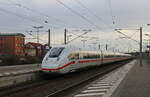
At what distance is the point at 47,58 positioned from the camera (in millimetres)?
23234

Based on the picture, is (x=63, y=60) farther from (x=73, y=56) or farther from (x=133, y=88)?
(x=133, y=88)

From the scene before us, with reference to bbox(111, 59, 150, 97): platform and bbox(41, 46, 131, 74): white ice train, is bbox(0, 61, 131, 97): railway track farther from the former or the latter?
bbox(111, 59, 150, 97): platform

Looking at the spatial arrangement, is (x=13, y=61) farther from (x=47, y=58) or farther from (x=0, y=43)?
(x=0, y=43)

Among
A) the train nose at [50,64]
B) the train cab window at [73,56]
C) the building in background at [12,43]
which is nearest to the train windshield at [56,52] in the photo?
the train nose at [50,64]

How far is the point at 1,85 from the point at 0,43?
339ft

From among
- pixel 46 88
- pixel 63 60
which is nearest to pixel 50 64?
pixel 63 60

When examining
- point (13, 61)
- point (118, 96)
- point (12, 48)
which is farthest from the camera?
point (12, 48)

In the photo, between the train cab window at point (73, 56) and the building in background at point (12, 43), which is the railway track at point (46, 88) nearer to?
the train cab window at point (73, 56)

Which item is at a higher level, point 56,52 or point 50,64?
point 56,52

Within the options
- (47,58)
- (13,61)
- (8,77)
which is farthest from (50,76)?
(13,61)

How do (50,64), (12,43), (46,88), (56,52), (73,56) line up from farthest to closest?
(12,43), (73,56), (56,52), (50,64), (46,88)

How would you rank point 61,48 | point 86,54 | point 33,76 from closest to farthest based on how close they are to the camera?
point 33,76 < point 61,48 < point 86,54

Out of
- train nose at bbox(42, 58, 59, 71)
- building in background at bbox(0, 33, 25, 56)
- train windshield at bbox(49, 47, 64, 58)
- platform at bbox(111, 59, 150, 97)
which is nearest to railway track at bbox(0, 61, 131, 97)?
train nose at bbox(42, 58, 59, 71)

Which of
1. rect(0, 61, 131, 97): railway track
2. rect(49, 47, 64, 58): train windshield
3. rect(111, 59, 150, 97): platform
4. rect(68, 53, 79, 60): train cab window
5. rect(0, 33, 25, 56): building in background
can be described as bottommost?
rect(0, 61, 131, 97): railway track
